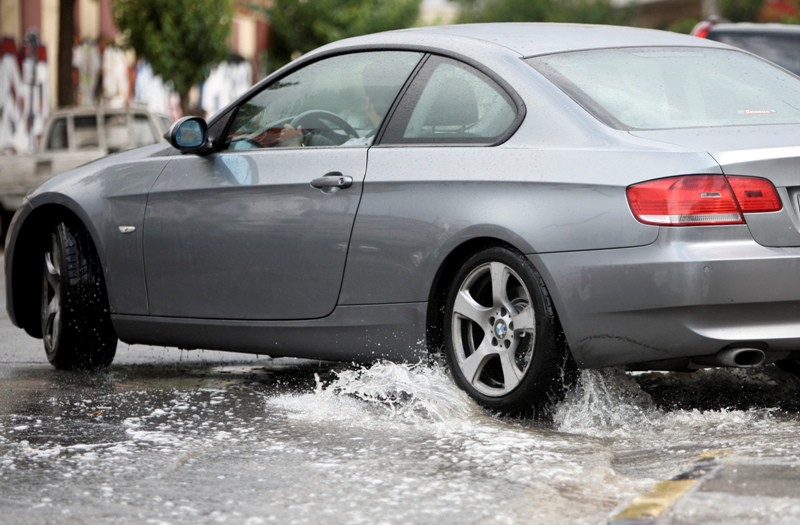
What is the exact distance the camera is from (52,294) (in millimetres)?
8008

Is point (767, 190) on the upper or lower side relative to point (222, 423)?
upper

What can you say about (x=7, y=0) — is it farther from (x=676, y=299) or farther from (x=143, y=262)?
(x=676, y=299)

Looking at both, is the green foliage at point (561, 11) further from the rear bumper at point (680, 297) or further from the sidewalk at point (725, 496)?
the sidewalk at point (725, 496)

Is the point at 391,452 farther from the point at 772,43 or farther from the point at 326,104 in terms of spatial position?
the point at 772,43

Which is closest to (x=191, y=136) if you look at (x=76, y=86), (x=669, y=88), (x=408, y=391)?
(x=408, y=391)

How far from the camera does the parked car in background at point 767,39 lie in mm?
14102

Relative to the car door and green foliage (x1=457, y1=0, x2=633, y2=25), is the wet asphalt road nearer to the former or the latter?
the car door

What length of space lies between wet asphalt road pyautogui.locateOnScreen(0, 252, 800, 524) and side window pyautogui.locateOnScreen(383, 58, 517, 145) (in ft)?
2.85

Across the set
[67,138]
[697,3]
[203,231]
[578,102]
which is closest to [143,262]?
[203,231]

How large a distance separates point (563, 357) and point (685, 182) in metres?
0.76

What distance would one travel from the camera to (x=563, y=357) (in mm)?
5855

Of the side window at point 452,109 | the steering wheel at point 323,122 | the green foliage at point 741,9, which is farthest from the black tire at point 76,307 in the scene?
the green foliage at point 741,9

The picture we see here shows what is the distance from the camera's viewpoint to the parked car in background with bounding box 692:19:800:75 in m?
14.1

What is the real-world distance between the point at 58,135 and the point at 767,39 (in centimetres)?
1004
